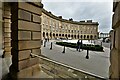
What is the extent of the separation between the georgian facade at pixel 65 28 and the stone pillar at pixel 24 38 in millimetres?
53198

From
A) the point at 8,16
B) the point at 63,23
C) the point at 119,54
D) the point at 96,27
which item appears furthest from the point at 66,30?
the point at 119,54

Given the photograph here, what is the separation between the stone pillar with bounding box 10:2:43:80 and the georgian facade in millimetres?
53198

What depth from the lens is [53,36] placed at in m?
70.1

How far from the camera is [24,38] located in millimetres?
4414

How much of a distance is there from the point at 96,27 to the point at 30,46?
102 metres

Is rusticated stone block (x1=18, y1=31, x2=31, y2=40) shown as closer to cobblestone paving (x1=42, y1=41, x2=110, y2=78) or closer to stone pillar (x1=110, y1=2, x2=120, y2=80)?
stone pillar (x1=110, y1=2, x2=120, y2=80)

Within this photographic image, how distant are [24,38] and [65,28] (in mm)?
80108

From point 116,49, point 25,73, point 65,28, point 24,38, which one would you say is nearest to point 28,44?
point 24,38

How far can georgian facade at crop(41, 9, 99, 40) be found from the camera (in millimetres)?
61831

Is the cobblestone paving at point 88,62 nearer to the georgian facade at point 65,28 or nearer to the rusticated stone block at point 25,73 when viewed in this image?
the rusticated stone block at point 25,73

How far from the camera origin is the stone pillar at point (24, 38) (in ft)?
13.8

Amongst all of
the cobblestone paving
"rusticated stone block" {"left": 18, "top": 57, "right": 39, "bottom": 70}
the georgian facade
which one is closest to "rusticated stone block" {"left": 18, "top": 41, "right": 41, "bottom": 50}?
"rusticated stone block" {"left": 18, "top": 57, "right": 39, "bottom": 70}

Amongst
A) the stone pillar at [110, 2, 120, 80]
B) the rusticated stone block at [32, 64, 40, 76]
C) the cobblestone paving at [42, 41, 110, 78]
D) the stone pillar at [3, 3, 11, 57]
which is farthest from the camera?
the stone pillar at [3, 3, 11, 57]

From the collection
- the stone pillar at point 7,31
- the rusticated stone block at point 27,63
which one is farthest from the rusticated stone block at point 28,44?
the stone pillar at point 7,31
